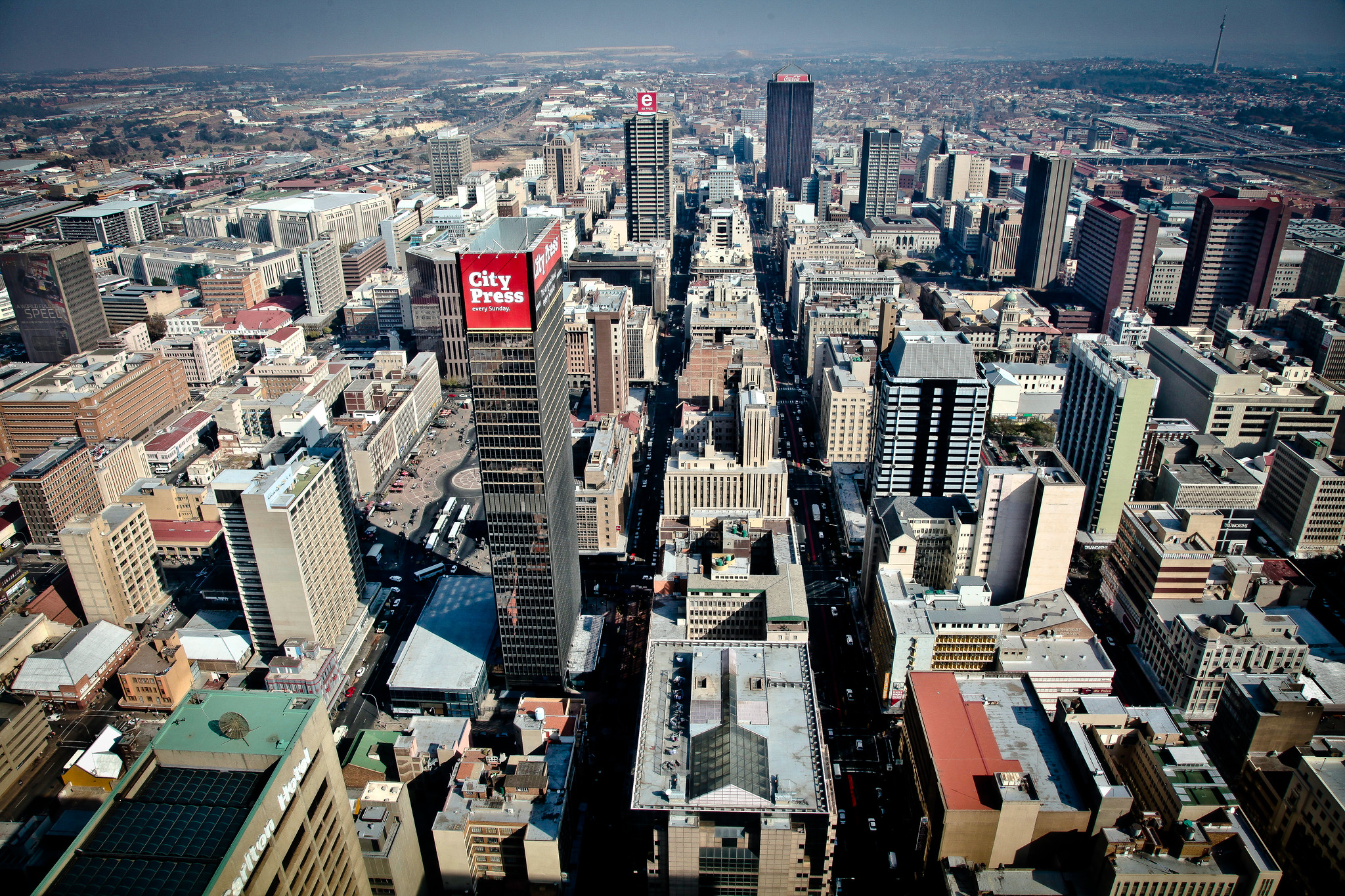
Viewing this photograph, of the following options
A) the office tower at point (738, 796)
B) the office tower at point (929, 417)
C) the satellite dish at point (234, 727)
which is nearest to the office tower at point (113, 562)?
the office tower at point (738, 796)

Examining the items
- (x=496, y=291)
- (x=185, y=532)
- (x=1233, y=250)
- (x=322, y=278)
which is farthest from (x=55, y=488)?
(x=1233, y=250)

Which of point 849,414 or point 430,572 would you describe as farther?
point 849,414

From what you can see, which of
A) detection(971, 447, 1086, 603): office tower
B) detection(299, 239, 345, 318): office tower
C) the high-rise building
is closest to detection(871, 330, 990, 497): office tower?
detection(971, 447, 1086, 603): office tower

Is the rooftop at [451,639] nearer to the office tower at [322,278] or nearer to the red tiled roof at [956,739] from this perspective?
the red tiled roof at [956,739]

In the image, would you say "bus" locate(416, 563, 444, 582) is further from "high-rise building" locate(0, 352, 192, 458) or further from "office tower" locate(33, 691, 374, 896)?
"office tower" locate(33, 691, 374, 896)

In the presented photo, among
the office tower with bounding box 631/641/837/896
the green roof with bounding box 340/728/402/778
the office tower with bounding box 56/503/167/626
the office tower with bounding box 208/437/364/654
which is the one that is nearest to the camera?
the office tower with bounding box 631/641/837/896

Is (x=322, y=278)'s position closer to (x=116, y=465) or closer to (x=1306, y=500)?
(x=116, y=465)
